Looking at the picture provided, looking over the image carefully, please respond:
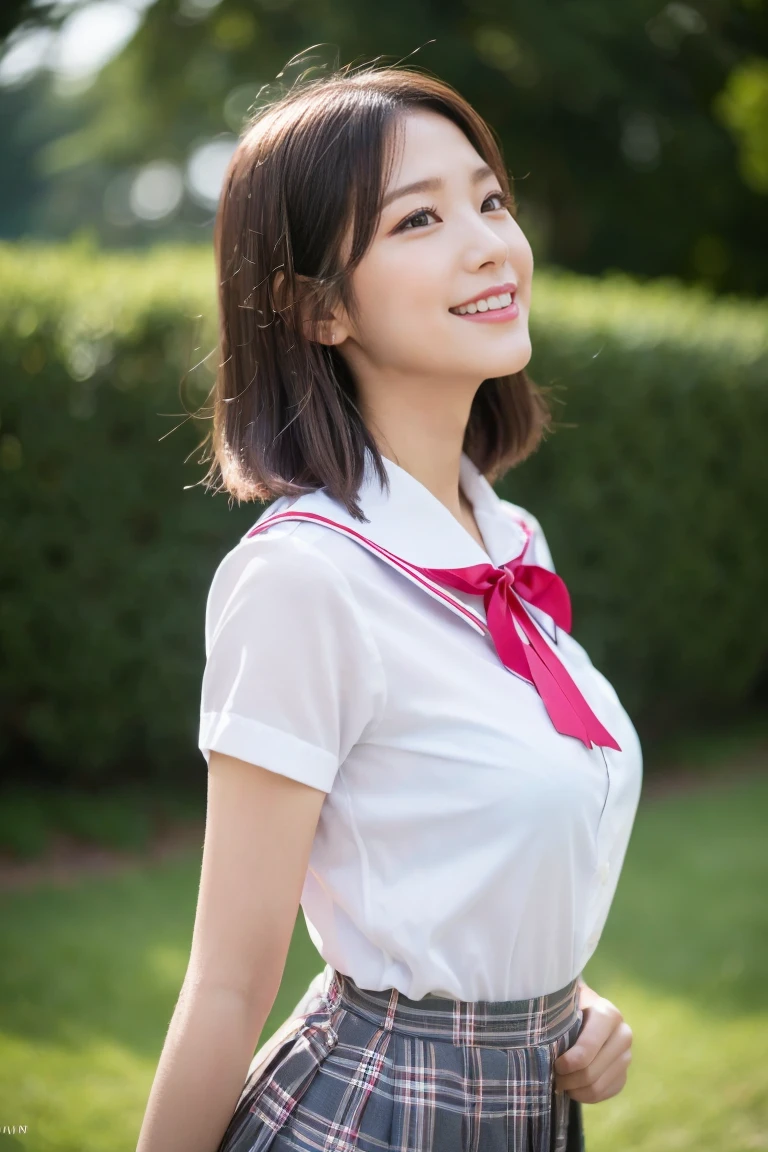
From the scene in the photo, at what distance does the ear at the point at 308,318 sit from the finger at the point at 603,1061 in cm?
107

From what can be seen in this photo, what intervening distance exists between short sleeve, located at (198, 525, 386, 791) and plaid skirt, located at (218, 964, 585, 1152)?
366 millimetres

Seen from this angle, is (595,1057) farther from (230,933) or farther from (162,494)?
(162,494)

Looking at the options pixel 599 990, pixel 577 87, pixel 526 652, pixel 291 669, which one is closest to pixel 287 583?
pixel 291 669

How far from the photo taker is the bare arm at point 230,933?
131 centimetres

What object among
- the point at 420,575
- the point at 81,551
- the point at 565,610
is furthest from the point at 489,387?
the point at 81,551

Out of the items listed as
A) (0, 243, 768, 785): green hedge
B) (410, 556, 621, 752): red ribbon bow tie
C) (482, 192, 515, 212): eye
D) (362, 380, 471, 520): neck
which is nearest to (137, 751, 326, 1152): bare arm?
(410, 556, 621, 752): red ribbon bow tie

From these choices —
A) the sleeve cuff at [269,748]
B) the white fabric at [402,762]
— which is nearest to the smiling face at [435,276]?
the white fabric at [402,762]

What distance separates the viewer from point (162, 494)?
16.0 ft

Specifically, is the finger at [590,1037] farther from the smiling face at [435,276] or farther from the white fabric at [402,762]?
the smiling face at [435,276]

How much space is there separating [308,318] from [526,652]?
0.57 metres

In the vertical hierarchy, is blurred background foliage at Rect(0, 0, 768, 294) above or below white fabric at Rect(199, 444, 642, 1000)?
above

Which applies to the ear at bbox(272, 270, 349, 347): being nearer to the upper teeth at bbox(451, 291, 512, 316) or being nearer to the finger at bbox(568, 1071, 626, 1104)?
the upper teeth at bbox(451, 291, 512, 316)

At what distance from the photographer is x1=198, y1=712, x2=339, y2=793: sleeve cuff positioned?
4.24ft

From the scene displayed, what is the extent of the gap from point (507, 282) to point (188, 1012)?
1044 mm
